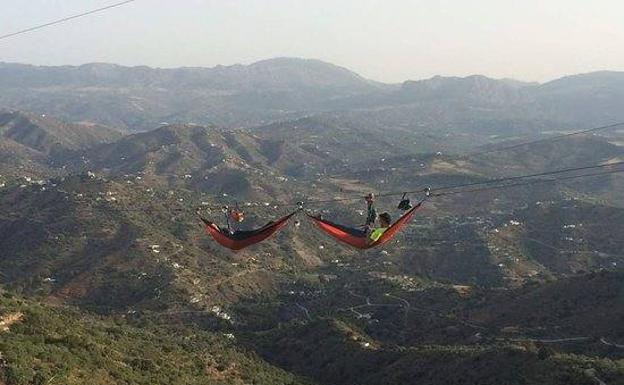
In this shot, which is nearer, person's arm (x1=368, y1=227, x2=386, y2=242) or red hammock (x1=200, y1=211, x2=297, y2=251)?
person's arm (x1=368, y1=227, x2=386, y2=242)

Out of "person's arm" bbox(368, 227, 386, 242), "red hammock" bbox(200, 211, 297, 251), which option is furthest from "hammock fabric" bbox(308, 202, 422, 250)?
"red hammock" bbox(200, 211, 297, 251)

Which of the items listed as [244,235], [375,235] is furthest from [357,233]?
[244,235]

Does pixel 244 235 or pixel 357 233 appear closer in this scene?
pixel 357 233

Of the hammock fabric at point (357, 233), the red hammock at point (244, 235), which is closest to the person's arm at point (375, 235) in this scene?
the hammock fabric at point (357, 233)

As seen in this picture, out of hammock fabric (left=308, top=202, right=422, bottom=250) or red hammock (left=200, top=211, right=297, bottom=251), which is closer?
hammock fabric (left=308, top=202, right=422, bottom=250)

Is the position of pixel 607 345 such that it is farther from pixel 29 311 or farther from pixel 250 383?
pixel 29 311

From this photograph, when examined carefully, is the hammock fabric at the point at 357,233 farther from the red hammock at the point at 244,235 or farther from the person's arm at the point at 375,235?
the red hammock at the point at 244,235

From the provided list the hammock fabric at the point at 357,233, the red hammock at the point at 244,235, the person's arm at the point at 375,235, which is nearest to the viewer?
the person's arm at the point at 375,235

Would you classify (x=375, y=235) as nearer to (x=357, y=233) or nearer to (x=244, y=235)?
(x=357, y=233)

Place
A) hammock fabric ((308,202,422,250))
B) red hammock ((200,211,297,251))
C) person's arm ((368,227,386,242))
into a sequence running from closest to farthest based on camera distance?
1. person's arm ((368,227,386,242))
2. hammock fabric ((308,202,422,250))
3. red hammock ((200,211,297,251))

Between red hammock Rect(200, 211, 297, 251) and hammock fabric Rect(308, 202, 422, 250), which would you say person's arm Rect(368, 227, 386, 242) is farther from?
red hammock Rect(200, 211, 297, 251)

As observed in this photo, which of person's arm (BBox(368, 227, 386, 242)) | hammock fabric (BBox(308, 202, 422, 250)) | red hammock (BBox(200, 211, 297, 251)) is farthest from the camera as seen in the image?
red hammock (BBox(200, 211, 297, 251))
